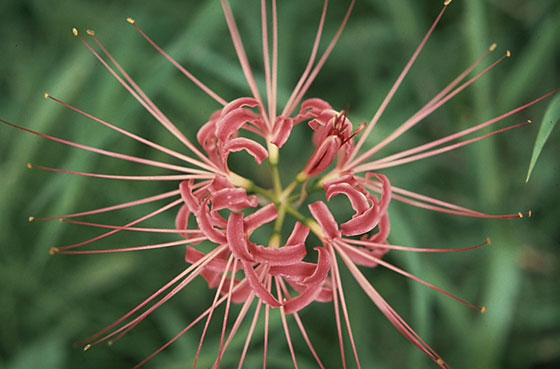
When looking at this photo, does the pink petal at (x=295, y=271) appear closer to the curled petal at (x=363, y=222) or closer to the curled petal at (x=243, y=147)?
the curled petal at (x=363, y=222)

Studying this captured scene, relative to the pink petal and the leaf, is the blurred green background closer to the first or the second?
the leaf

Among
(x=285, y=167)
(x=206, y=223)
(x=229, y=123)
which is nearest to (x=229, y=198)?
(x=206, y=223)

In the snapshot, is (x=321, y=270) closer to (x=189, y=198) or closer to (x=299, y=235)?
(x=299, y=235)

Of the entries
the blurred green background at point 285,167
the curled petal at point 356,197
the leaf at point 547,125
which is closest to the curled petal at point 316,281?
the curled petal at point 356,197

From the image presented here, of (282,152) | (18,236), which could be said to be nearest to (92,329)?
(18,236)

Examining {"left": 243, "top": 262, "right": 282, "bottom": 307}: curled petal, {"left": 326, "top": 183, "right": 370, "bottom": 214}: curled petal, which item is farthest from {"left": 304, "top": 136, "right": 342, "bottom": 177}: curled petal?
{"left": 243, "top": 262, "right": 282, "bottom": 307}: curled petal

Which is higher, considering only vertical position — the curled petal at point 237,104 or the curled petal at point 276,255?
the curled petal at point 237,104
